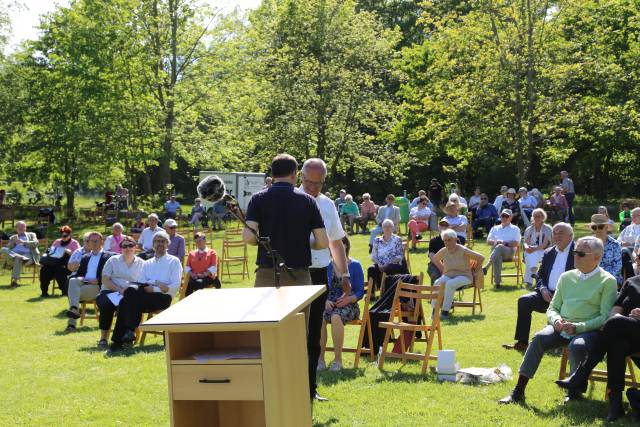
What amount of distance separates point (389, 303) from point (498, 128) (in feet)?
64.4

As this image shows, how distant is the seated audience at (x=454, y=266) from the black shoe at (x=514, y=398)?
5.10 metres

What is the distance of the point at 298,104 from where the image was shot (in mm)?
35688

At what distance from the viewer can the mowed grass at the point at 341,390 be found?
6738 mm

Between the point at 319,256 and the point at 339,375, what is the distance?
229 centimetres

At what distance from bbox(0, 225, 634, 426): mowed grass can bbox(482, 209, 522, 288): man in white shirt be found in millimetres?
3463

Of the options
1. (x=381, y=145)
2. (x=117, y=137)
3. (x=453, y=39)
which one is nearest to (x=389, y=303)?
(x=453, y=39)

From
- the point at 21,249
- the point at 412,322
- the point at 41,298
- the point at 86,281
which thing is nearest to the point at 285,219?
the point at 412,322

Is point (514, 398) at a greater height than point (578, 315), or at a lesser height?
lesser

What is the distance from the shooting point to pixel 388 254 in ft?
42.3

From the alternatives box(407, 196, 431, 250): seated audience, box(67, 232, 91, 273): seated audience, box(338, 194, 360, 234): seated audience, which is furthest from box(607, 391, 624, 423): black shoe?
box(338, 194, 360, 234): seated audience

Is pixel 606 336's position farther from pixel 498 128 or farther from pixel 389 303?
pixel 498 128

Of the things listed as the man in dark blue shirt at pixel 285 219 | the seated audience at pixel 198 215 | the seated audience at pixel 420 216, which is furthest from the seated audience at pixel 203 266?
the seated audience at pixel 198 215

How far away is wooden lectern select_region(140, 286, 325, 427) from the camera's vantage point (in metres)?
3.80

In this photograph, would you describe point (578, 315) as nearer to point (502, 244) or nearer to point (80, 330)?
point (80, 330)
